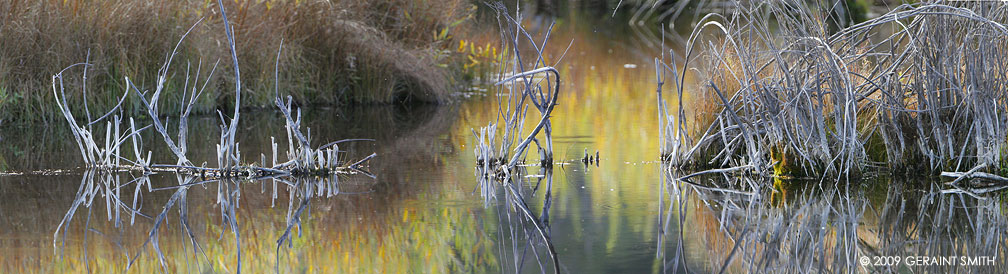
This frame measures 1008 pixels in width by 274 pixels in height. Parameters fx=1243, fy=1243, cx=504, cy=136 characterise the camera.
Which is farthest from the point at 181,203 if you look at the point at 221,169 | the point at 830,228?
the point at 830,228

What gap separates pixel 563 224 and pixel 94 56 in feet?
23.3

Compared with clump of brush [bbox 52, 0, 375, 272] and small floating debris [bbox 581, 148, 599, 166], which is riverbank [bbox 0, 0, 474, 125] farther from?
small floating debris [bbox 581, 148, 599, 166]

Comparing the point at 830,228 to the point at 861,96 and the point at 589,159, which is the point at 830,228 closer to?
the point at 861,96

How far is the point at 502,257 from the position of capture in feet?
17.5

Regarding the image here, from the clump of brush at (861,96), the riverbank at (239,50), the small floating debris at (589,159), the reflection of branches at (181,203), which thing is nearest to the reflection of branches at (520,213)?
the small floating debris at (589,159)

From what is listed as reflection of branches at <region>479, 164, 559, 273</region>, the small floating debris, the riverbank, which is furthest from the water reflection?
the riverbank

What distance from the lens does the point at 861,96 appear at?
749cm

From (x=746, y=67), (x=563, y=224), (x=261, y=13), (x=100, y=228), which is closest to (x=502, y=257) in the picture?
(x=563, y=224)

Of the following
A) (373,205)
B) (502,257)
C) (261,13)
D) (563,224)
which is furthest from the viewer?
(261,13)

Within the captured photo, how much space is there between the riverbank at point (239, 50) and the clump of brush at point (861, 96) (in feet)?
13.5

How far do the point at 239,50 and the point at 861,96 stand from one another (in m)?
7.51

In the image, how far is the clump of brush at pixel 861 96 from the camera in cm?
714

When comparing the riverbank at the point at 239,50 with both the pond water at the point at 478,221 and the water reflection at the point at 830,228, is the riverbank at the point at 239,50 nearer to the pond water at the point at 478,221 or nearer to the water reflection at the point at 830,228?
the pond water at the point at 478,221

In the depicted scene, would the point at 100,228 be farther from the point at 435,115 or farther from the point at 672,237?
the point at 435,115
